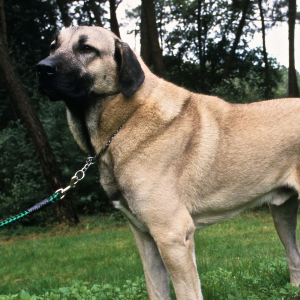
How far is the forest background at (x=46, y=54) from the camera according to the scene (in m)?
8.94

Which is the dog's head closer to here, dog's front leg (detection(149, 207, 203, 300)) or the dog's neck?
the dog's neck

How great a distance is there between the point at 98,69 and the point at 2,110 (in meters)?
10.8

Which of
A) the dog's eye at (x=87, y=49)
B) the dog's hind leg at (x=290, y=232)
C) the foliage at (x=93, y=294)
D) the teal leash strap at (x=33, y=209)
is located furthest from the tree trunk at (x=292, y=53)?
the teal leash strap at (x=33, y=209)

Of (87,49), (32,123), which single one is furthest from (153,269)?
(32,123)

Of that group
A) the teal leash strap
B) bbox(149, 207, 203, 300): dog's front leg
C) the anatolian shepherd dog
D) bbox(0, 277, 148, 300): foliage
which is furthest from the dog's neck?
bbox(0, 277, 148, 300): foliage

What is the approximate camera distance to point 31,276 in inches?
208

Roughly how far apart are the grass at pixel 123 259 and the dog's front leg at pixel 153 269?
0.52 m

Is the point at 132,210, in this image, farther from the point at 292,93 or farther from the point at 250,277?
the point at 292,93

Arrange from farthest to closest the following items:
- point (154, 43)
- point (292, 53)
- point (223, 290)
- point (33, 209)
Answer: point (292, 53) < point (154, 43) < point (223, 290) < point (33, 209)

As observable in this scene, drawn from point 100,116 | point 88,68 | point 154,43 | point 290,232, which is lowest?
point 290,232

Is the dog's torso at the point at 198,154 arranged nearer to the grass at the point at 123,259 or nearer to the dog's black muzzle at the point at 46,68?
the dog's black muzzle at the point at 46,68

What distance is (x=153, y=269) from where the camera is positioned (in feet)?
9.08

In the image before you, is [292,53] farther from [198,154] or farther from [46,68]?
[46,68]

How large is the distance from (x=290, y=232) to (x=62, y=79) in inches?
92.9
